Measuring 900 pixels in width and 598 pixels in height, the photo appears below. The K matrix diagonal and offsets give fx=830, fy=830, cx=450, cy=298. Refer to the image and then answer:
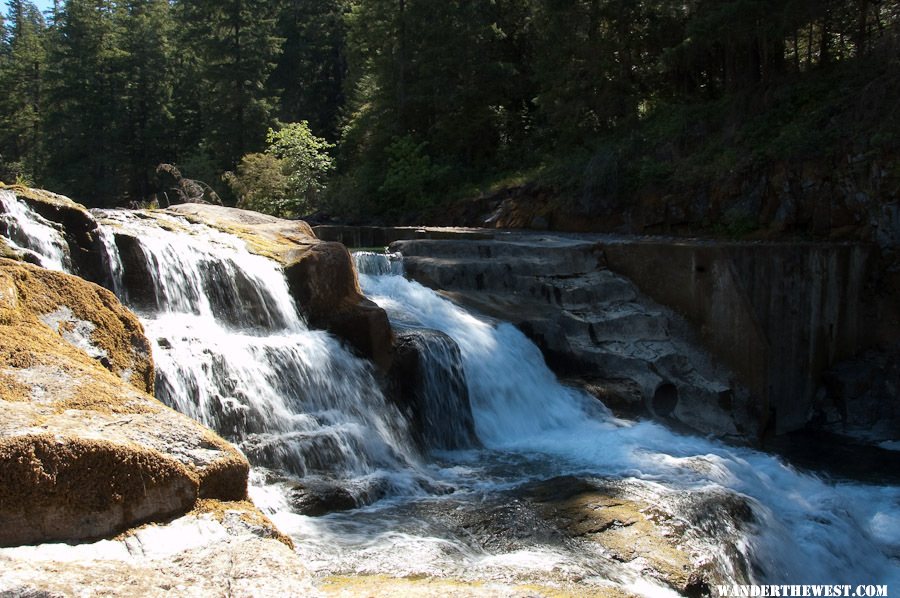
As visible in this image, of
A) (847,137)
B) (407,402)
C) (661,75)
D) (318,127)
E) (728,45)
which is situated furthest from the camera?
(318,127)

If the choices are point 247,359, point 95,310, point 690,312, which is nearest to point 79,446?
point 95,310

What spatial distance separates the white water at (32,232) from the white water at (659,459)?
13.7 feet

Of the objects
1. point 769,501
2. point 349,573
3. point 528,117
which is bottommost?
point 769,501

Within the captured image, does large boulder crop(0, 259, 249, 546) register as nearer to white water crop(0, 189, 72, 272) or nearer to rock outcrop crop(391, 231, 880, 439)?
white water crop(0, 189, 72, 272)

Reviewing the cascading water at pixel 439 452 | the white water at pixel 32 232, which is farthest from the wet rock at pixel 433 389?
the white water at pixel 32 232

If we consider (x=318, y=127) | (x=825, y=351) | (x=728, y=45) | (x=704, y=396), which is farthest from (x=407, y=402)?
(x=318, y=127)

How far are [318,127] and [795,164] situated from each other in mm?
24074

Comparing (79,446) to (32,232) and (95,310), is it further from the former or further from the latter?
(32,232)

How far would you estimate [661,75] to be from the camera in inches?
829

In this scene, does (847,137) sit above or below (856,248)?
above

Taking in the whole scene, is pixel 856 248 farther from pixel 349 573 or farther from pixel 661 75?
pixel 349 573

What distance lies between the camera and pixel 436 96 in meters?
23.7

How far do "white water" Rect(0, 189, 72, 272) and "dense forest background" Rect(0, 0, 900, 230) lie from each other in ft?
39.6

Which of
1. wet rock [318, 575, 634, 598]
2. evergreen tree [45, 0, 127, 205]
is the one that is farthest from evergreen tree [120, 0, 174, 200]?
wet rock [318, 575, 634, 598]
